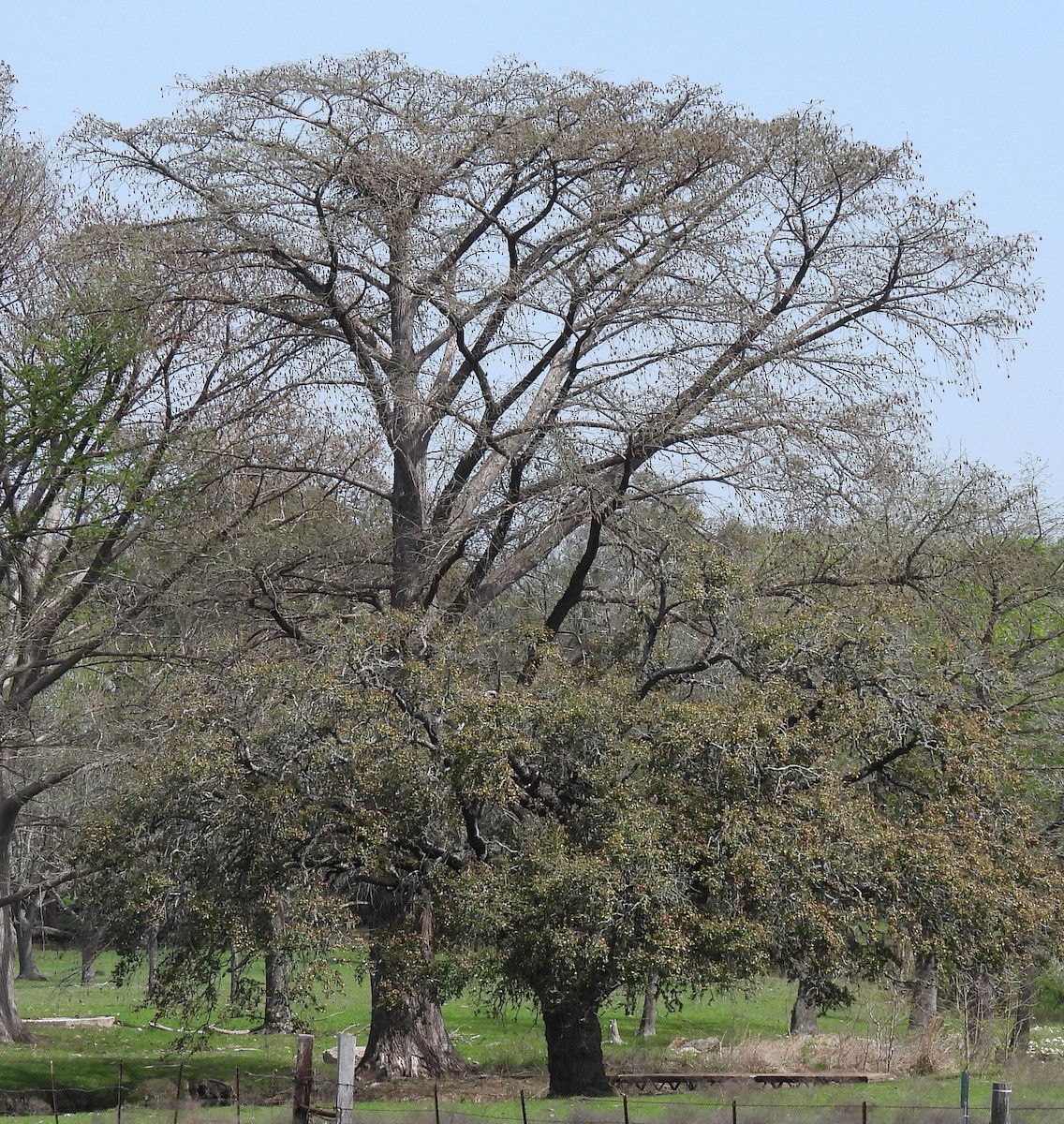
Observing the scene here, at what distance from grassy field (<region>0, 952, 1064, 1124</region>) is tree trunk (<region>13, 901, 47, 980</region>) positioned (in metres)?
23.5

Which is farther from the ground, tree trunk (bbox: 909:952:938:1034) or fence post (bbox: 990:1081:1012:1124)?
fence post (bbox: 990:1081:1012:1124)

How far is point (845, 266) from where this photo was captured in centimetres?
2458

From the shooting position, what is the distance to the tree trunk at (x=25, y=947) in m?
61.8

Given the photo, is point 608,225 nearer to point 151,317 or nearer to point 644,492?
point 644,492

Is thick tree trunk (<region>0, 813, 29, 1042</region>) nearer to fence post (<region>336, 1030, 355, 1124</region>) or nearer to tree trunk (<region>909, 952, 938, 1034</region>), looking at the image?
fence post (<region>336, 1030, 355, 1124</region>)

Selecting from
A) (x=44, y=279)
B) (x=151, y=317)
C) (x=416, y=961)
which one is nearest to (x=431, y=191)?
(x=151, y=317)

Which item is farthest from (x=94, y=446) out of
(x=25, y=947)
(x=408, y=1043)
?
(x=25, y=947)

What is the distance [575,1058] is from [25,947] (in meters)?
49.5

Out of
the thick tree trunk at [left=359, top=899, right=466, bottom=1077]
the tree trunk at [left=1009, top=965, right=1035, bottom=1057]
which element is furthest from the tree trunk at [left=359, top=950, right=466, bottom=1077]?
the tree trunk at [left=1009, top=965, right=1035, bottom=1057]

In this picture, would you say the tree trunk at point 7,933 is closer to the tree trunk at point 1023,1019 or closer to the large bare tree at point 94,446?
the large bare tree at point 94,446

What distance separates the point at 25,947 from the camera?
208ft

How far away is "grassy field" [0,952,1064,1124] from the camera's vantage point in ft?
55.6

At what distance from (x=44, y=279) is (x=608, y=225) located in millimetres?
10518

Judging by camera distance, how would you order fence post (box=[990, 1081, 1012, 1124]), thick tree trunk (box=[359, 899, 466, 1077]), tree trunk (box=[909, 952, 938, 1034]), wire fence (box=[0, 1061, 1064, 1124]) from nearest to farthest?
fence post (box=[990, 1081, 1012, 1124])
wire fence (box=[0, 1061, 1064, 1124])
thick tree trunk (box=[359, 899, 466, 1077])
tree trunk (box=[909, 952, 938, 1034])
